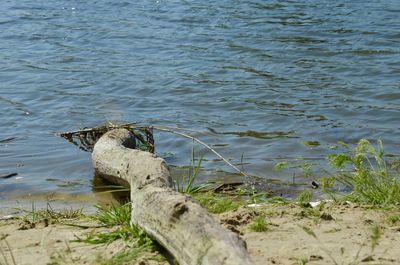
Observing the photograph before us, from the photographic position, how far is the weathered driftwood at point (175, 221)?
3601 millimetres

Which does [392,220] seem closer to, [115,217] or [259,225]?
[259,225]

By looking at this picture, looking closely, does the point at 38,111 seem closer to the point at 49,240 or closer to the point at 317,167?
the point at 317,167

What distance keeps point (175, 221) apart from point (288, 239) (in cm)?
73

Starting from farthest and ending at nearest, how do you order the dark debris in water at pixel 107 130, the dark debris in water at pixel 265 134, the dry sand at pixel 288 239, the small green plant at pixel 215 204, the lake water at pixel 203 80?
the dark debris in water at pixel 265 134
the lake water at pixel 203 80
the dark debris in water at pixel 107 130
the small green plant at pixel 215 204
the dry sand at pixel 288 239

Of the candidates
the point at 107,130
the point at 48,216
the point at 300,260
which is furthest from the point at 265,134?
the point at 300,260

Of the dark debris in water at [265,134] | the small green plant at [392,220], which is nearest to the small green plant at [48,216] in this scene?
the small green plant at [392,220]

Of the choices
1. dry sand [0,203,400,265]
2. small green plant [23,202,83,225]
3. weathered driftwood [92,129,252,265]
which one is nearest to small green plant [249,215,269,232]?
dry sand [0,203,400,265]

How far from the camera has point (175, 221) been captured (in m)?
4.06

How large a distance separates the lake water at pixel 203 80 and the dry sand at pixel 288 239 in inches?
73.3

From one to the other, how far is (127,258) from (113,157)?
241 centimetres

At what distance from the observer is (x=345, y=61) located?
1082 cm

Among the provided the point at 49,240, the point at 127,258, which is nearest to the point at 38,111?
the point at 49,240

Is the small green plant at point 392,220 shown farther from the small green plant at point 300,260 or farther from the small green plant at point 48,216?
the small green plant at point 48,216

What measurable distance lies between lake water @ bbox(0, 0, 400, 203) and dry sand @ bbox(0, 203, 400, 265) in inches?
73.3
